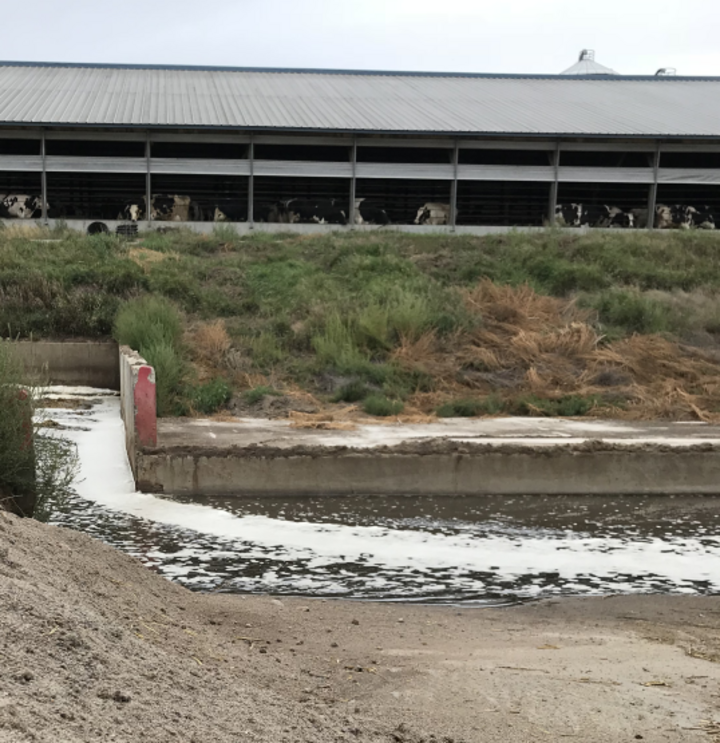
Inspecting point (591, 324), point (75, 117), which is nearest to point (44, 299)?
point (591, 324)

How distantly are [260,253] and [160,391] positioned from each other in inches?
405

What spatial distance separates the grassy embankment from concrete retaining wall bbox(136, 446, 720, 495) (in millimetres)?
3005

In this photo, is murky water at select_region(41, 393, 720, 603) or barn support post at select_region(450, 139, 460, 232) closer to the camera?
murky water at select_region(41, 393, 720, 603)

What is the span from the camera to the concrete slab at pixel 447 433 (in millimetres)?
12719

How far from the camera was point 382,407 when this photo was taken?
1566 cm

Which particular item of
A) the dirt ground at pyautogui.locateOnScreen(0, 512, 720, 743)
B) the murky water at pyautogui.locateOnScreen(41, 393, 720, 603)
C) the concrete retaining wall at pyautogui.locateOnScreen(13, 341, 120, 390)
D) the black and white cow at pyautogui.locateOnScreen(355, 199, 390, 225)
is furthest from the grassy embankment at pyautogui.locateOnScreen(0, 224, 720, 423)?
the dirt ground at pyautogui.locateOnScreen(0, 512, 720, 743)

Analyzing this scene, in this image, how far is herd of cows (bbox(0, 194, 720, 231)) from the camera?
33.0 metres

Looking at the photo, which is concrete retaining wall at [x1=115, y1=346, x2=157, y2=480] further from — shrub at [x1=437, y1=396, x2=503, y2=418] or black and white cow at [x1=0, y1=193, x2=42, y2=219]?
black and white cow at [x1=0, y1=193, x2=42, y2=219]

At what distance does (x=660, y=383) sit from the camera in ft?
57.6

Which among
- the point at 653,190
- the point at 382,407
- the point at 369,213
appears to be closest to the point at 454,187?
the point at 369,213

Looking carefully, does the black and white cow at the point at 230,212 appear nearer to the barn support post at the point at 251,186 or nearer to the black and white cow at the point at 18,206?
the barn support post at the point at 251,186

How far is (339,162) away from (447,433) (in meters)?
22.2

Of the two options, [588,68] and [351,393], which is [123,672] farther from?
[588,68]

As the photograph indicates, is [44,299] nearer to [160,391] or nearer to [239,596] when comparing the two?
[160,391]
